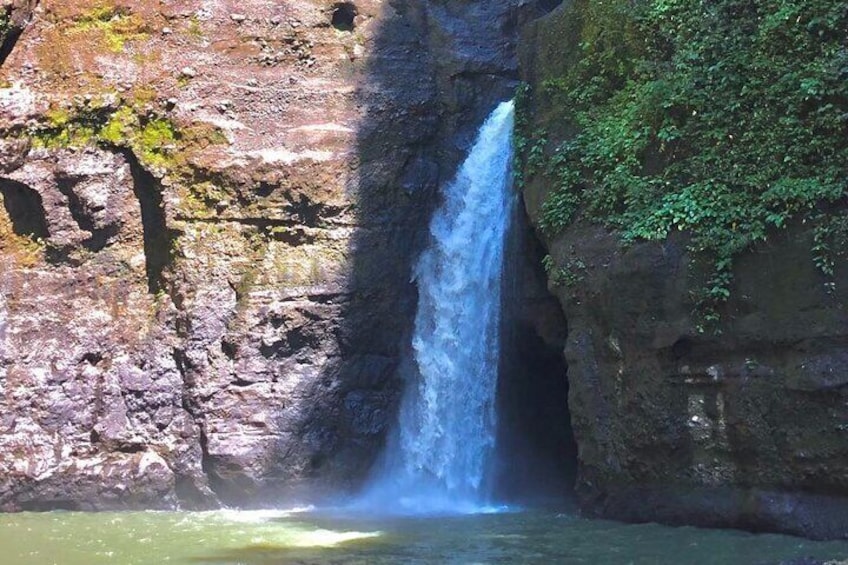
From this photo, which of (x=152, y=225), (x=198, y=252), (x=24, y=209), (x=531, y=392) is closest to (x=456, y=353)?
(x=531, y=392)

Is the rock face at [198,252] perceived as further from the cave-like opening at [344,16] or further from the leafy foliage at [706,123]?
the leafy foliage at [706,123]

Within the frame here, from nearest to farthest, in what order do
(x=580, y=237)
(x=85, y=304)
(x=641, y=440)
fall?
(x=641, y=440), (x=580, y=237), (x=85, y=304)

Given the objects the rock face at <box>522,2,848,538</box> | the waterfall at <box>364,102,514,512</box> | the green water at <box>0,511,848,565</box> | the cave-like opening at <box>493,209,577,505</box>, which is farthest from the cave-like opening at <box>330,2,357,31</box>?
the green water at <box>0,511,848,565</box>

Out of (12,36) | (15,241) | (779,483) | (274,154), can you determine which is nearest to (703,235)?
(779,483)

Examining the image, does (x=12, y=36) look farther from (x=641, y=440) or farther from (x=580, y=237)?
(x=641, y=440)

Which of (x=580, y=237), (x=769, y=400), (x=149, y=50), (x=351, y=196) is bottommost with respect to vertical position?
(x=769, y=400)

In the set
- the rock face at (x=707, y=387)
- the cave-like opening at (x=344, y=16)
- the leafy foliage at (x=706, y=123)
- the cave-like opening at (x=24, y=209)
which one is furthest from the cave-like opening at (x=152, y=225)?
the rock face at (x=707, y=387)

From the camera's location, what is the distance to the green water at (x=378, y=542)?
33.1ft

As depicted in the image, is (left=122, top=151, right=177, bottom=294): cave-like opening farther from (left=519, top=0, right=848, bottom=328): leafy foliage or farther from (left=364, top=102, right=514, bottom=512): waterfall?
(left=519, top=0, right=848, bottom=328): leafy foliage

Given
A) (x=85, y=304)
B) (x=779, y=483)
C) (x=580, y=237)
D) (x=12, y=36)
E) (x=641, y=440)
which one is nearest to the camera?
(x=779, y=483)

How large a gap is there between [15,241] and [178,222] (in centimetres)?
A: 264

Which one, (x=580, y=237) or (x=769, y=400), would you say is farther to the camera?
(x=580, y=237)

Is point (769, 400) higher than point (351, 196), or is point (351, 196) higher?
point (351, 196)

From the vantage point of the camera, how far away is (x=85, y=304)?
15.4 metres
